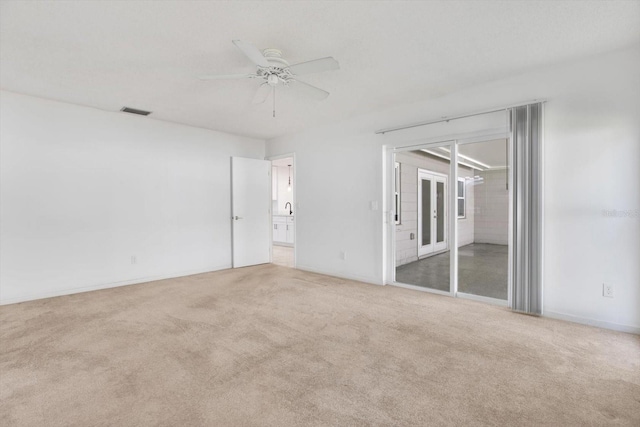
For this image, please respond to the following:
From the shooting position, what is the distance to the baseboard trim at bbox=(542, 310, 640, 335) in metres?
2.80

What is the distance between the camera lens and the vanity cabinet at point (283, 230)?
356 inches

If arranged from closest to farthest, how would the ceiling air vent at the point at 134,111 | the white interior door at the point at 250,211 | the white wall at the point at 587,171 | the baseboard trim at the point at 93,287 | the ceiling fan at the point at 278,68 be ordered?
the ceiling fan at the point at 278,68, the white wall at the point at 587,171, the baseboard trim at the point at 93,287, the ceiling air vent at the point at 134,111, the white interior door at the point at 250,211

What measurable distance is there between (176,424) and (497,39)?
3.65 metres

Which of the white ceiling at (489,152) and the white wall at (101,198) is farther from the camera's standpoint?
the white wall at (101,198)

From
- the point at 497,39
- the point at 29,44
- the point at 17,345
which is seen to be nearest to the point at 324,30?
the point at 497,39

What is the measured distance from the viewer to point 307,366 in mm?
2266

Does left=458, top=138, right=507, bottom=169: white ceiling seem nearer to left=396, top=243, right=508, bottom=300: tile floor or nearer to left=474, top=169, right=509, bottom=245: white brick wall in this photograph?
left=474, top=169, right=509, bottom=245: white brick wall

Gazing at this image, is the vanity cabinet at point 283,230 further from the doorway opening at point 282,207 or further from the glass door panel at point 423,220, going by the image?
the glass door panel at point 423,220

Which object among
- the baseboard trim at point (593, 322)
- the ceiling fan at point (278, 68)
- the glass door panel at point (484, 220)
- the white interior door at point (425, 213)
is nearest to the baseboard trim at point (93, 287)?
the ceiling fan at point (278, 68)

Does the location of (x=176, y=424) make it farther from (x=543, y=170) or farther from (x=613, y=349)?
(x=543, y=170)

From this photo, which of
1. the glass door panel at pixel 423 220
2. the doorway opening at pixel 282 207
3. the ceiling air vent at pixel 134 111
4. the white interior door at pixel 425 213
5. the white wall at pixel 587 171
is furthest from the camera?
the doorway opening at pixel 282 207

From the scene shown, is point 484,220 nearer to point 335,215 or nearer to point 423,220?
point 423,220

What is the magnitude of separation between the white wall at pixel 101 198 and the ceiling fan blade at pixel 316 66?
11.1 ft

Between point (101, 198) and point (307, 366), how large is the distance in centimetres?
396
